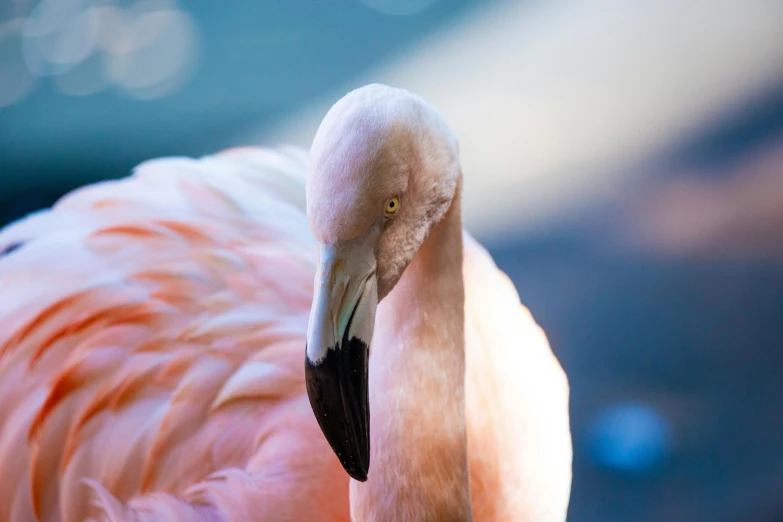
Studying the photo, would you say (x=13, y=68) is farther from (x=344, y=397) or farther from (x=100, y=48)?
(x=344, y=397)

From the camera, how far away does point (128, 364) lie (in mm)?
1173

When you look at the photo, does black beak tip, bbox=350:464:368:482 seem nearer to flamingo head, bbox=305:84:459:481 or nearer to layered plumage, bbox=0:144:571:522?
flamingo head, bbox=305:84:459:481

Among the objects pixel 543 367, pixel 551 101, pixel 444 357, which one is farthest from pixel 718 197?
pixel 444 357

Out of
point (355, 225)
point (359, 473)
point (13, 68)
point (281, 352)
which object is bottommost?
point (359, 473)

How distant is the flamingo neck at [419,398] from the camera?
2.78 ft

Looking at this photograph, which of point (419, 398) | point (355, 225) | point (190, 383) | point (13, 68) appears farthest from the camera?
point (13, 68)

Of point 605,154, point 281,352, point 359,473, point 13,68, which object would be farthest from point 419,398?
point 13,68

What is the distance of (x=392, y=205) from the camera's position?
732 millimetres

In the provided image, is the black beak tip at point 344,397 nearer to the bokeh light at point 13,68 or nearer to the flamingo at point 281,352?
the flamingo at point 281,352

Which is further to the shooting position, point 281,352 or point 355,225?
point 281,352

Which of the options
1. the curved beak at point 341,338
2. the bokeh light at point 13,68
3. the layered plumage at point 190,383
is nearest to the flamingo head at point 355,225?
the curved beak at point 341,338

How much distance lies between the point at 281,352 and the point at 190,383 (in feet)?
0.51

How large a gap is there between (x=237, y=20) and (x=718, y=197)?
4.00 ft

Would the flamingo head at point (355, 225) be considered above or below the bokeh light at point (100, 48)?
below
